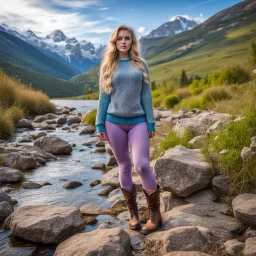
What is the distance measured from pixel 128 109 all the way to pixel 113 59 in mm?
755

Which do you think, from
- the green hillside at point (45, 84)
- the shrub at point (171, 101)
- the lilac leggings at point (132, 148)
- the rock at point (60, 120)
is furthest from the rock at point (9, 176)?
the green hillside at point (45, 84)

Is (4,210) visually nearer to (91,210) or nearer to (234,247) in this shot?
(91,210)

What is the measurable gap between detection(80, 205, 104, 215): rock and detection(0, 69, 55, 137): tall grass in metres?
9.18

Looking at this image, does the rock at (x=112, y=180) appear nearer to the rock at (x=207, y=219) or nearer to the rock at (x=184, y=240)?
the rock at (x=207, y=219)

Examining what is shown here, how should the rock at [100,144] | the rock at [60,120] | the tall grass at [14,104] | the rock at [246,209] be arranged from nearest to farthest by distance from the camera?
the rock at [246,209]
the rock at [100,144]
the tall grass at [14,104]
the rock at [60,120]

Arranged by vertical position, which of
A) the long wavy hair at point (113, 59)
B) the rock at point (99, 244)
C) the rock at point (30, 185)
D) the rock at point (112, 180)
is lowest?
the rock at point (112, 180)

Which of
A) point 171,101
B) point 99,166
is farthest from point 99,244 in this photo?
point 171,101

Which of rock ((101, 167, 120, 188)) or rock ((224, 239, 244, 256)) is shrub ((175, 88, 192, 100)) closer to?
rock ((101, 167, 120, 188))

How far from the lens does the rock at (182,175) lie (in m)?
4.71

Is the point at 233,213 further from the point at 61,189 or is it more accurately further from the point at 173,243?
the point at 61,189

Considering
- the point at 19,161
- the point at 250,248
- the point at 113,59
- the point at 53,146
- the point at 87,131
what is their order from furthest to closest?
1. the point at 87,131
2. the point at 53,146
3. the point at 19,161
4. the point at 113,59
5. the point at 250,248

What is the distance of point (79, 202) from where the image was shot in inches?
232

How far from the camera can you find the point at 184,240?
3488mm

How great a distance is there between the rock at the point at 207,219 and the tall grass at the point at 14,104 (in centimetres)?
1075
